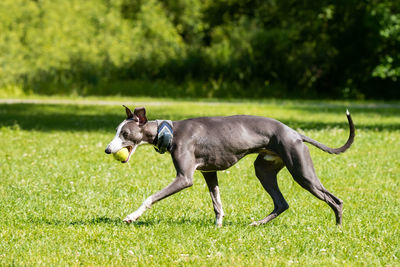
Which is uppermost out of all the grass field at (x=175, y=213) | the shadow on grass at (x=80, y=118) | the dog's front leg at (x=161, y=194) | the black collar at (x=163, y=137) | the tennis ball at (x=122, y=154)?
the black collar at (x=163, y=137)

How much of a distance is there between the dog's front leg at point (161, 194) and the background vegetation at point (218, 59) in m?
25.5

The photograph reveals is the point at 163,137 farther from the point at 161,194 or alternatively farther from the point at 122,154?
the point at 161,194

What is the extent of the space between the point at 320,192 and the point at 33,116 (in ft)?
48.7

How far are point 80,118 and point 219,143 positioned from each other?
13360mm

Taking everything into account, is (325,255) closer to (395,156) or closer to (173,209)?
(173,209)

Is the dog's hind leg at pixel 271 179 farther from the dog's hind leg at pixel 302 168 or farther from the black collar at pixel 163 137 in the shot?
the black collar at pixel 163 137

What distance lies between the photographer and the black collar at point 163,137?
586cm

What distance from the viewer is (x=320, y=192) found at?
6.00 metres

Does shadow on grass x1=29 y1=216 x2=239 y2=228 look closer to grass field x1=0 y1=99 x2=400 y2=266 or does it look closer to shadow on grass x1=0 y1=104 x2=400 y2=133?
grass field x1=0 y1=99 x2=400 y2=266

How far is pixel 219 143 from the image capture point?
603 centimetres

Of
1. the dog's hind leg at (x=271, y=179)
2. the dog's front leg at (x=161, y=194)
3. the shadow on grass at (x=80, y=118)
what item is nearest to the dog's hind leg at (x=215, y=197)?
the dog's hind leg at (x=271, y=179)

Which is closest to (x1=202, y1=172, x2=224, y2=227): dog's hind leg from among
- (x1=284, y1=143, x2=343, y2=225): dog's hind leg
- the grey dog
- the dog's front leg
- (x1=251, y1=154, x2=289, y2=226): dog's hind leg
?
the grey dog

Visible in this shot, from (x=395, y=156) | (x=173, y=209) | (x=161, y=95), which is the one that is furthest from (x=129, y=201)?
(x=161, y=95)

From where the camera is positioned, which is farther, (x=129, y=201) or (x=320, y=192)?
(x=129, y=201)
